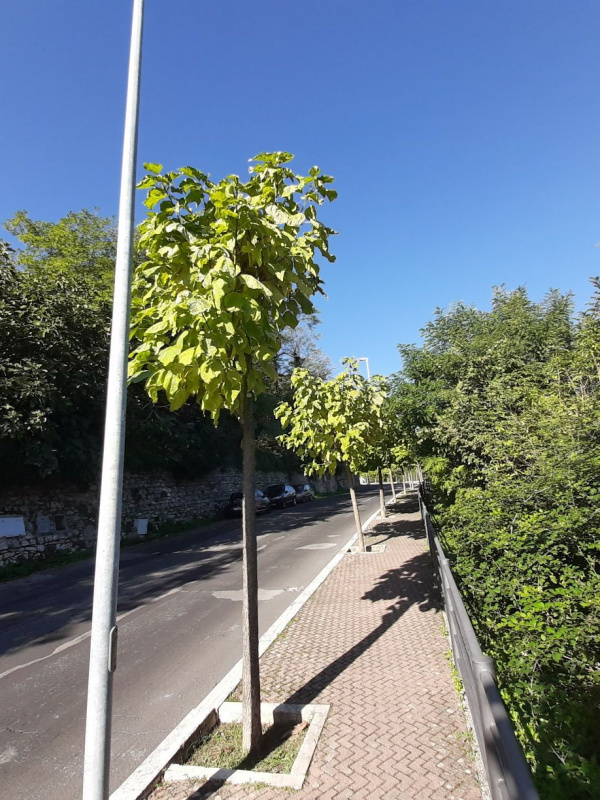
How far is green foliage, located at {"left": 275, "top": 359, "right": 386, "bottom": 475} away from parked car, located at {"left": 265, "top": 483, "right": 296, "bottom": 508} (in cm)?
2034

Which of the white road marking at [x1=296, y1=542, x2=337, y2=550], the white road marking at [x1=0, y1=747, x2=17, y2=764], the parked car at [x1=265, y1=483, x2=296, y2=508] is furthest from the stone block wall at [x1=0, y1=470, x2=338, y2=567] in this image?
the white road marking at [x1=0, y1=747, x2=17, y2=764]

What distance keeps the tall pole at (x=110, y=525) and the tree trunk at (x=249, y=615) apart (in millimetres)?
1233

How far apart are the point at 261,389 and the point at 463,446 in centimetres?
801

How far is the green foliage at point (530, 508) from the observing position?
383cm

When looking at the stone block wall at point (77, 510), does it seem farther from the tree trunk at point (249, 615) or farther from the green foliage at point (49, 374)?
the tree trunk at point (249, 615)

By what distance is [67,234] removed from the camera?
78.0 feet

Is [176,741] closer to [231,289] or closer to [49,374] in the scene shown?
[231,289]

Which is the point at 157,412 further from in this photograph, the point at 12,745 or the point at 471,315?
the point at 12,745

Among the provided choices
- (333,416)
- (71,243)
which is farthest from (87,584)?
(71,243)

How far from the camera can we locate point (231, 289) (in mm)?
3482

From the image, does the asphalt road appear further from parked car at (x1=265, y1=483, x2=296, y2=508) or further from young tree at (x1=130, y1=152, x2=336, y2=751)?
parked car at (x1=265, y1=483, x2=296, y2=508)

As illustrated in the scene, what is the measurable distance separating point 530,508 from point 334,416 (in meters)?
4.92

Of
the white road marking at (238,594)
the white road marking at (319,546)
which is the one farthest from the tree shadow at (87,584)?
the white road marking at (319,546)

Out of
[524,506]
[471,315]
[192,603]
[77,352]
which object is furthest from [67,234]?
[524,506]
